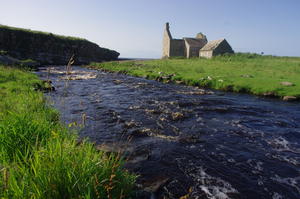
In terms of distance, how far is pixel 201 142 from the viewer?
916cm

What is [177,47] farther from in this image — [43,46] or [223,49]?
[43,46]

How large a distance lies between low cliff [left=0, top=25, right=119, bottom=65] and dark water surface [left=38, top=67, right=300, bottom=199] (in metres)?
71.4

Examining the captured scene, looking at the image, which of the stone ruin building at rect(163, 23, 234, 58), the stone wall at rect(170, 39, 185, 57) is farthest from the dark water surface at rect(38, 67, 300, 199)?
the stone wall at rect(170, 39, 185, 57)

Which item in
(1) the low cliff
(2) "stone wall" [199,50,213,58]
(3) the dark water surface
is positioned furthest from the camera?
(1) the low cliff

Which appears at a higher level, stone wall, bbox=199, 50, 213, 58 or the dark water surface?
stone wall, bbox=199, 50, 213, 58

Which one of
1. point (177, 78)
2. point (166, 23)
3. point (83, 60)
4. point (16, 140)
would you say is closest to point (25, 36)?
point (83, 60)

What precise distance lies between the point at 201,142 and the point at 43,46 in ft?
296

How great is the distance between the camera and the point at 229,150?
27.9ft

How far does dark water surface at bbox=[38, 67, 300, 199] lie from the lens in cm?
610

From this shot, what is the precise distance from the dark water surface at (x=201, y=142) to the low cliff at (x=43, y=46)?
7141cm

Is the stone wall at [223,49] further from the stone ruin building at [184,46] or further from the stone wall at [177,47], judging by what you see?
the stone wall at [177,47]

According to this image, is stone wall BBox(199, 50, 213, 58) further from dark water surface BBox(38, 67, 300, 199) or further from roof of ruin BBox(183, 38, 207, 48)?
dark water surface BBox(38, 67, 300, 199)

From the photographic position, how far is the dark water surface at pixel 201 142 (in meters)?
6.10

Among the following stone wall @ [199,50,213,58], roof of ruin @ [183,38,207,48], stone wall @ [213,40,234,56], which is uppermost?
roof of ruin @ [183,38,207,48]
